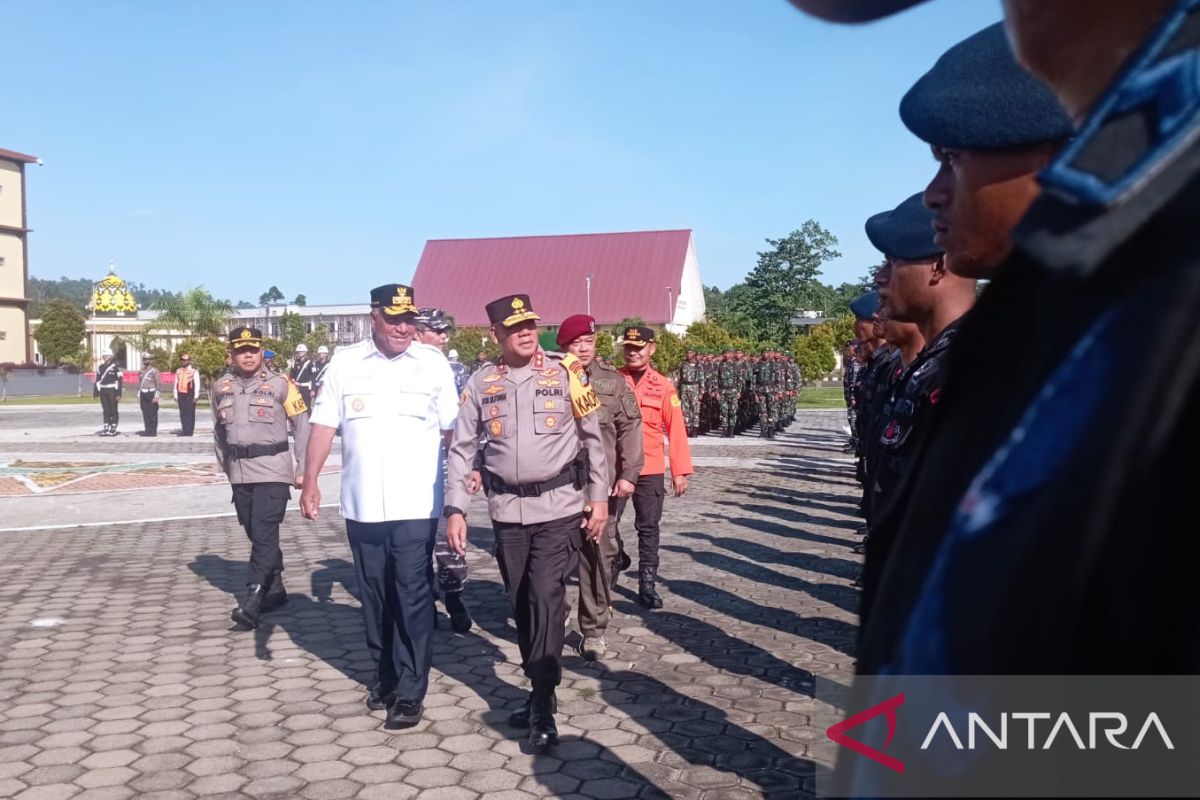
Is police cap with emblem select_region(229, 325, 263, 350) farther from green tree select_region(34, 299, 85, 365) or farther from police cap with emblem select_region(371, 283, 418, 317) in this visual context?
green tree select_region(34, 299, 85, 365)

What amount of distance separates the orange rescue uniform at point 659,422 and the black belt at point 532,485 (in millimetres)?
2655

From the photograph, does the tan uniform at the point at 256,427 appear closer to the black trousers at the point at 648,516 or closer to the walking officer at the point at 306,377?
the black trousers at the point at 648,516

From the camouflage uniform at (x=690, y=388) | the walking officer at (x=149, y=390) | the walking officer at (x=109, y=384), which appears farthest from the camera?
the camouflage uniform at (x=690, y=388)

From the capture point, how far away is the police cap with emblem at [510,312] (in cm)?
544

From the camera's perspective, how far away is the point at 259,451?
7.57 metres

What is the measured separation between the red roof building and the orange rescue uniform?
181 ft

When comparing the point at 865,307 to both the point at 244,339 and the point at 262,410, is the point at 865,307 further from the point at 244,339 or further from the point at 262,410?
the point at 244,339

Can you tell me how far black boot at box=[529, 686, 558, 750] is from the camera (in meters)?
4.69

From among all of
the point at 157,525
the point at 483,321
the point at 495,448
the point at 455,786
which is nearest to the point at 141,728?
the point at 455,786

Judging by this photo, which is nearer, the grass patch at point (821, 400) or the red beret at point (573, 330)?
the red beret at point (573, 330)

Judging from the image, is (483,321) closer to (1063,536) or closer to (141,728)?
(141,728)

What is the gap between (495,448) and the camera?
530 cm

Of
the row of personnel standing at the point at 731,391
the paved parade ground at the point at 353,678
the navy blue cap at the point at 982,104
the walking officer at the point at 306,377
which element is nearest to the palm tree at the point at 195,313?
the walking officer at the point at 306,377

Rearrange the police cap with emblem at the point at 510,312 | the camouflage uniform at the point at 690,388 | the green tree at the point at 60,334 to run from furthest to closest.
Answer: the green tree at the point at 60,334 → the camouflage uniform at the point at 690,388 → the police cap with emblem at the point at 510,312
